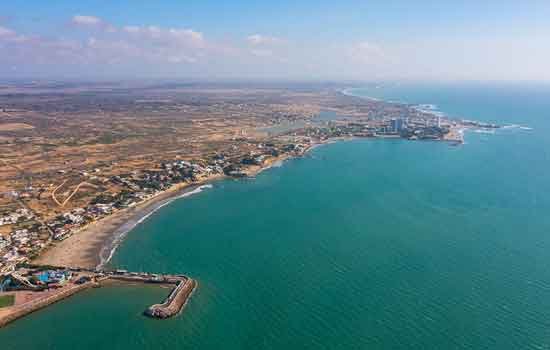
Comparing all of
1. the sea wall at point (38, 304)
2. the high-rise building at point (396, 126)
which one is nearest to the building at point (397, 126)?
the high-rise building at point (396, 126)

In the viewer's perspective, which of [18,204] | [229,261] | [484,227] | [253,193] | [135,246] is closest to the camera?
[229,261]

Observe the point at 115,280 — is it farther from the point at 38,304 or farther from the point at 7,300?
the point at 7,300

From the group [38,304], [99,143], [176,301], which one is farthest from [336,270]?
[99,143]

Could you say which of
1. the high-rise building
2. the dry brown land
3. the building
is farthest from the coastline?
the high-rise building

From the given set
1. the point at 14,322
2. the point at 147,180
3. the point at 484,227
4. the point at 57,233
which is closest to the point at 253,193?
the point at 147,180

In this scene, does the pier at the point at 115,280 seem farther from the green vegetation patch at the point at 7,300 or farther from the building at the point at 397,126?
the building at the point at 397,126

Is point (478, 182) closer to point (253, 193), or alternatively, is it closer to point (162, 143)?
point (253, 193)
